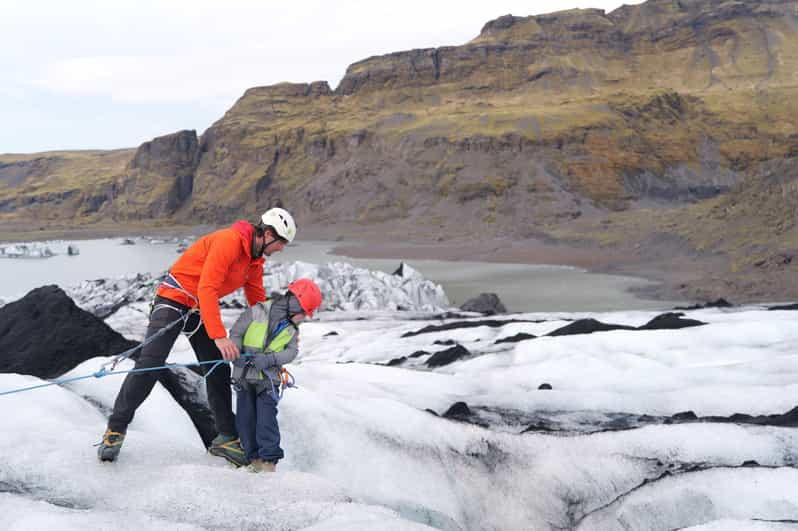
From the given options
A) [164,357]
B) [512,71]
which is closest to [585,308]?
[164,357]

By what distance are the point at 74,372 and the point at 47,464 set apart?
8.37 feet

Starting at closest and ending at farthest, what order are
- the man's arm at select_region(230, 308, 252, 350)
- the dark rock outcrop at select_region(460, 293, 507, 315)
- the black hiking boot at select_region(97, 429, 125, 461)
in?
the black hiking boot at select_region(97, 429, 125, 461) → the man's arm at select_region(230, 308, 252, 350) → the dark rock outcrop at select_region(460, 293, 507, 315)

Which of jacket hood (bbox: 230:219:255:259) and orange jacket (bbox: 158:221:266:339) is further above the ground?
jacket hood (bbox: 230:219:255:259)

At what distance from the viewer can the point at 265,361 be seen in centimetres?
442

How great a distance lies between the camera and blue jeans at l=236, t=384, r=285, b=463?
175 inches

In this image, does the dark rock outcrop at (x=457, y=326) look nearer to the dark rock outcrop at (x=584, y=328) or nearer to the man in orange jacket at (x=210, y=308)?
the dark rock outcrop at (x=584, y=328)

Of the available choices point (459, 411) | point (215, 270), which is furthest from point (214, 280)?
point (459, 411)

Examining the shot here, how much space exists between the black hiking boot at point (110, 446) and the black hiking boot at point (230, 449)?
70 cm

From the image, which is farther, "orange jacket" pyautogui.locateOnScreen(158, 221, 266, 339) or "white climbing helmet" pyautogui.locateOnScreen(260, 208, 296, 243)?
"white climbing helmet" pyautogui.locateOnScreen(260, 208, 296, 243)

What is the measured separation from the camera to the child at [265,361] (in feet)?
14.6

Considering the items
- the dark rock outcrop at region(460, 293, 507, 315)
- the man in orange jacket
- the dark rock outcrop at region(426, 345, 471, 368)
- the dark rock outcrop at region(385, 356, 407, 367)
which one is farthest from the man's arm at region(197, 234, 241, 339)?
the dark rock outcrop at region(460, 293, 507, 315)

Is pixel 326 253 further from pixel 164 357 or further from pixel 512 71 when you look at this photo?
pixel 512 71

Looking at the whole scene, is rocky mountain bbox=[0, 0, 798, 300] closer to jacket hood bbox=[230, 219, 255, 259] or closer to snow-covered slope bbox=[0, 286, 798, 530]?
snow-covered slope bbox=[0, 286, 798, 530]

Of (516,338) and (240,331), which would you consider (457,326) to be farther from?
(240,331)
